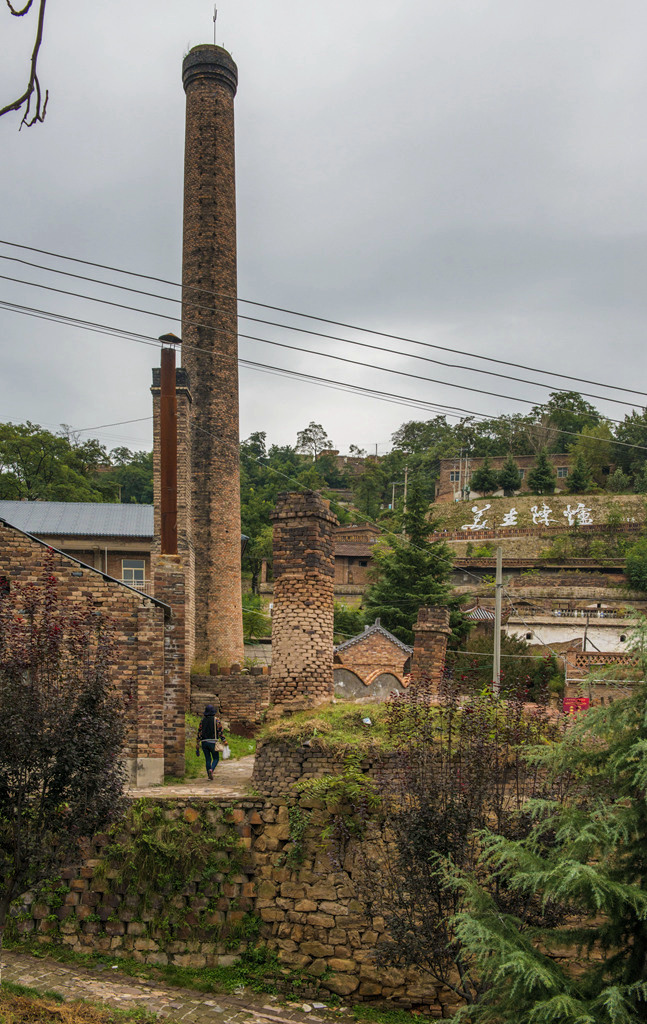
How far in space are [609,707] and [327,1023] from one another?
4.23m

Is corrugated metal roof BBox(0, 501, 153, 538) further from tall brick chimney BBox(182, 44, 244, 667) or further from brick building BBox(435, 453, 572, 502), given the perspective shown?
brick building BBox(435, 453, 572, 502)

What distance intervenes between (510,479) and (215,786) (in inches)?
2081

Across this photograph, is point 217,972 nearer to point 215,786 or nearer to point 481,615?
point 215,786

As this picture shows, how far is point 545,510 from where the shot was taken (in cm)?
5566

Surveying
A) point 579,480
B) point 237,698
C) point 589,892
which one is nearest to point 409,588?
point 237,698

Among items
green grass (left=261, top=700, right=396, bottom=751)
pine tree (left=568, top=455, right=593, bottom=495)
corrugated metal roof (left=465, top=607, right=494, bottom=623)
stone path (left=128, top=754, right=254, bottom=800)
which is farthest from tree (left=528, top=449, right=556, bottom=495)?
green grass (left=261, top=700, right=396, bottom=751)

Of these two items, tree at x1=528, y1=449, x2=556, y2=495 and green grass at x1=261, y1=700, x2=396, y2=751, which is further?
tree at x1=528, y1=449, x2=556, y2=495

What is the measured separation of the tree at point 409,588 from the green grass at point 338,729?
66.6 ft

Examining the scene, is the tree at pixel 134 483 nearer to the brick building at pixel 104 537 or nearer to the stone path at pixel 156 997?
the brick building at pixel 104 537

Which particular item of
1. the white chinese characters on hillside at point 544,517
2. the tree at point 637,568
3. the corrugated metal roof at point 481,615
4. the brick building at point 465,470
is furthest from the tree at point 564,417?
the corrugated metal roof at point 481,615

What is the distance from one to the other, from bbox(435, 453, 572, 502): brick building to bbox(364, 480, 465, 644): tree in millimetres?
33589

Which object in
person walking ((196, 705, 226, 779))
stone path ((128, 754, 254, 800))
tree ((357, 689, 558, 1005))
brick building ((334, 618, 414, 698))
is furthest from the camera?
brick building ((334, 618, 414, 698))

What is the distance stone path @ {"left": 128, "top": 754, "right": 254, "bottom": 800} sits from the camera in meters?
9.29

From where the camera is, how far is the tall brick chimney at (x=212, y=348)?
23.7 meters
